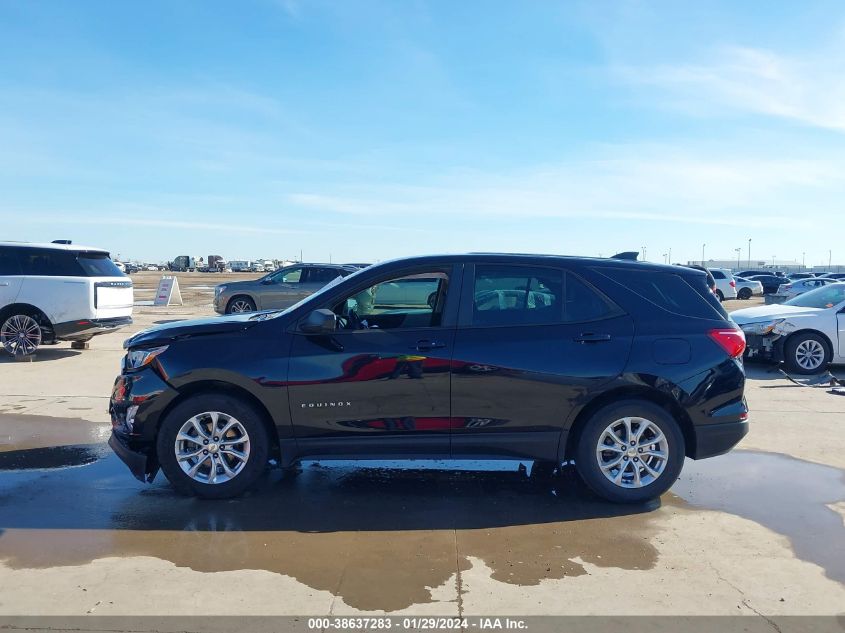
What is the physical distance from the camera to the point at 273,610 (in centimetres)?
360

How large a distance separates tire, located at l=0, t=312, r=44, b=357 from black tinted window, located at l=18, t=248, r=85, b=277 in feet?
2.40

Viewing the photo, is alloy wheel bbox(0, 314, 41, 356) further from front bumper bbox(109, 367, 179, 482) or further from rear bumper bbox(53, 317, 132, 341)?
front bumper bbox(109, 367, 179, 482)

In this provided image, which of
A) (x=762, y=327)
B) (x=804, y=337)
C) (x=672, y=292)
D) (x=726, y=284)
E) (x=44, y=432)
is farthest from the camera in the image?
(x=726, y=284)

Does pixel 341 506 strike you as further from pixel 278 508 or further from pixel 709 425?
pixel 709 425

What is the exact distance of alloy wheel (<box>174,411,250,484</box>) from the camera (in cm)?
511

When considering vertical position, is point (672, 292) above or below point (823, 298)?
above

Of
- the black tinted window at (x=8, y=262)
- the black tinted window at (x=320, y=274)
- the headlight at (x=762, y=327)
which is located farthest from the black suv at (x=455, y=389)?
the black tinted window at (x=320, y=274)

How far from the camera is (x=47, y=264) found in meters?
11.3

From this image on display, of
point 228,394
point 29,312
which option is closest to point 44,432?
point 228,394

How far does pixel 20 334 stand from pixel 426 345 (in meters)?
8.99

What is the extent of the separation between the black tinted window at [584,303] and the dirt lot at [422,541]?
140 centimetres

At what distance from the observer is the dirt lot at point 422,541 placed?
12.3ft

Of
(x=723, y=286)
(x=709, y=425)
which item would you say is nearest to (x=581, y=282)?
(x=709, y=425)
